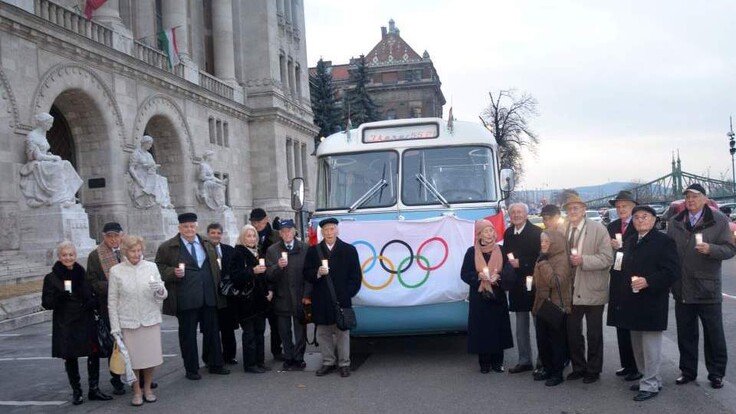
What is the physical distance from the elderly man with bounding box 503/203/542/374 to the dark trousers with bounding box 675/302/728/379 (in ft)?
5.19

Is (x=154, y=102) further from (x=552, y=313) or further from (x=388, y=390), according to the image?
(x=552, y=313)

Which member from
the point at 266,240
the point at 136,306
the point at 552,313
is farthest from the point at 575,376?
the point at 136,306

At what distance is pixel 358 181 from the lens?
9906mm

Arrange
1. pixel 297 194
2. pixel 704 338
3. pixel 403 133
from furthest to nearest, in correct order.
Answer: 1. pixel 297 194
2. pixel 403 133
3. pixel 704 338

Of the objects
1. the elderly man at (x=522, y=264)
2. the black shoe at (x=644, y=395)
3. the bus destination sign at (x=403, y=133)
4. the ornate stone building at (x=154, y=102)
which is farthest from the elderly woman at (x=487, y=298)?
the ornate stone building at (x=154, y=102)

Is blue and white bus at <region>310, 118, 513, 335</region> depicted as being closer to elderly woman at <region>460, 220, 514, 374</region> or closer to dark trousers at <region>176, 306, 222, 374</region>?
elderly woman at <region>460, 220, 514, 374</region>

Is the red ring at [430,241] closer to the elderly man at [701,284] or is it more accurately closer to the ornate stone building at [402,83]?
the elderly man at [701,284]

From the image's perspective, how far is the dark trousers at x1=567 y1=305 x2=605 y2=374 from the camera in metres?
7.34

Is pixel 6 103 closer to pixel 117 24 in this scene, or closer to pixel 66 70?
pixel 66 70

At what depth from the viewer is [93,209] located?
922 inches

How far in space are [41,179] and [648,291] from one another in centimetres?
1555

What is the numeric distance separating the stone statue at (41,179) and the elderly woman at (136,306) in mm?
11868

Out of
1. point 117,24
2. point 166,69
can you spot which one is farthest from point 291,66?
point 117,24

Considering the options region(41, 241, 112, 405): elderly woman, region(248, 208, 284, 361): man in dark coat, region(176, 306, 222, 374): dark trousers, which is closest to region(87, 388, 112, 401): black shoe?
region(41, 241, 112, 405): elderly woman
